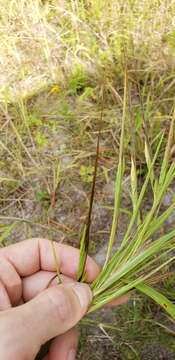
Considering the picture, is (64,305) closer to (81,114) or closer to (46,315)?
(46,315)

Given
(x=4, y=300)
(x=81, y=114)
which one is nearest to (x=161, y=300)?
(x=4, y=300)

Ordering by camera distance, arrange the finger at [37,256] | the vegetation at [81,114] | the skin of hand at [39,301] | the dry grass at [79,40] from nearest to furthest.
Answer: the skin of hand at [39,301], the finger at [37,256], the vegetation at [81,114], the dry grass at [79,40]

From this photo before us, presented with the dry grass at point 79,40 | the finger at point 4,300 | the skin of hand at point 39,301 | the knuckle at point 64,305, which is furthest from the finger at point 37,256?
the dry grass at point 79,40

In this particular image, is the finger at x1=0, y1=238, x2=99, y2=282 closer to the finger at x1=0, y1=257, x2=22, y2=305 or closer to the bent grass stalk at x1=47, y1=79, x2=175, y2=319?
the finger at x1=0, y1=257, x2=22, y2=305

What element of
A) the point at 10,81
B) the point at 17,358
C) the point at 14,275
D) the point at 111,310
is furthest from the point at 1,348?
the point at 10,81

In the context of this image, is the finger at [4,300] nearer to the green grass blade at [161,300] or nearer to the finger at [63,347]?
the finger at [63,347]
